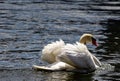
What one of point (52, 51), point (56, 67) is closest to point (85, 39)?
point (52, 51)

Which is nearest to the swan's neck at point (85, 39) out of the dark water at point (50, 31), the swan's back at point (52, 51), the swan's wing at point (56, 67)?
the dark water at point (50, 31)

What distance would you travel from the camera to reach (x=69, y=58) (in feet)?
61.9

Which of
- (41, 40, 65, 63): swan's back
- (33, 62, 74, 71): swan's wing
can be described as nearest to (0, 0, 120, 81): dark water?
(33, 62, 74, 71): swan's wing

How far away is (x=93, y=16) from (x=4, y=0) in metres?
9.13

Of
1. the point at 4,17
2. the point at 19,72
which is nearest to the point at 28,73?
the point at 19,72

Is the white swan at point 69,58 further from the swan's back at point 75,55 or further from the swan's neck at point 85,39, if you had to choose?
the swan's neck at point 85,39

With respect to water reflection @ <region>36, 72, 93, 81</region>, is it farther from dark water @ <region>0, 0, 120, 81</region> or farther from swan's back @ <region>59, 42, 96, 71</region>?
swan's back @ <region>59, 42, 96, 71</region>

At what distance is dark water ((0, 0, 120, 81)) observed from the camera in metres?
18.7

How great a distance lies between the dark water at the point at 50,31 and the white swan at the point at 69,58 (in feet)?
1.07

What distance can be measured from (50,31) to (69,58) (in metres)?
8.44

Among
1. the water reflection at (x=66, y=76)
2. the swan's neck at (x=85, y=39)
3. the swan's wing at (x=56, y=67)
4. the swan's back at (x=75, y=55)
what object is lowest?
the water reflection at (x=66, y=76)

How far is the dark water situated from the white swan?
33 centimetres

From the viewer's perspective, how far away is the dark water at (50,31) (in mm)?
18703

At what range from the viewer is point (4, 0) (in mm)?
39875
